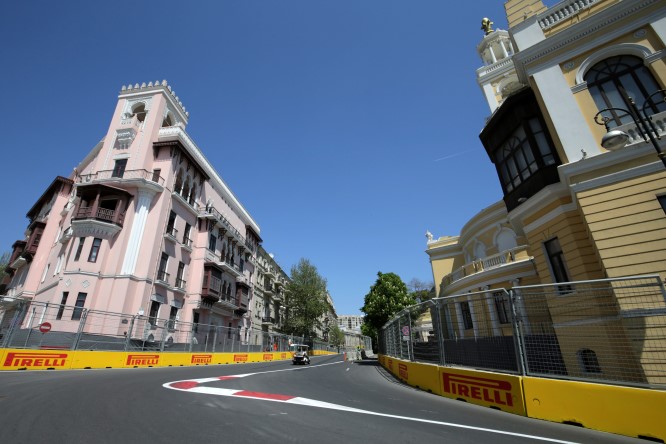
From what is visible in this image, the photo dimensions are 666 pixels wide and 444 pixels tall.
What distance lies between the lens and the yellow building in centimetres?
539

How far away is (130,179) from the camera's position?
24172mm

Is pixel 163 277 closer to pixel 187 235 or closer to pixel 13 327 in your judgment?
pixel 187 235

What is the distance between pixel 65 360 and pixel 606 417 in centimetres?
1779

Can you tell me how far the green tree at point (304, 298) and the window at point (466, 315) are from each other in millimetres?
43414

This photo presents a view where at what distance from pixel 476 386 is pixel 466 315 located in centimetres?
153

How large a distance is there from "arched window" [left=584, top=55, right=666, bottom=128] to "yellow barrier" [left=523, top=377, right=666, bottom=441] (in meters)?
8.56

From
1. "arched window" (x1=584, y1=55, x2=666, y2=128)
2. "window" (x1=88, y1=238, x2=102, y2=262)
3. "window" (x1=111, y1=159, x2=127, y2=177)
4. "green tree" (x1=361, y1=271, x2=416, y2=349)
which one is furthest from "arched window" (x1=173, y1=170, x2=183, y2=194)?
"arched window" (x1=584, y1=55, x2=666, y2=128)

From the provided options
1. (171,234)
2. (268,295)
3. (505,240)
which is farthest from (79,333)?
(268,295)

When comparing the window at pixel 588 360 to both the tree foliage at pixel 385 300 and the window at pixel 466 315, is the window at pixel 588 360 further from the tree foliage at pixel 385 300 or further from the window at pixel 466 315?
the tree foliage at pixel 385 300

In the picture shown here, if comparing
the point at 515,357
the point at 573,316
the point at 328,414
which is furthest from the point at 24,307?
the point at 573,316

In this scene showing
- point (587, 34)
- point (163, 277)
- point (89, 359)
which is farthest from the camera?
point (163, 277)

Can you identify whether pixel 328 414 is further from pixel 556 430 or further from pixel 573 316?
pixel 573 316

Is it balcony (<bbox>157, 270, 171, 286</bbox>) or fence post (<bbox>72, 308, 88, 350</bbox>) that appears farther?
balcony (<bbox>157, 270, 171, 286</bbox>)

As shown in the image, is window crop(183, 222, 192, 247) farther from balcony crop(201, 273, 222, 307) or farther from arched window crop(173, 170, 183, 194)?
balcony crop(201, 273, 222, 307)
